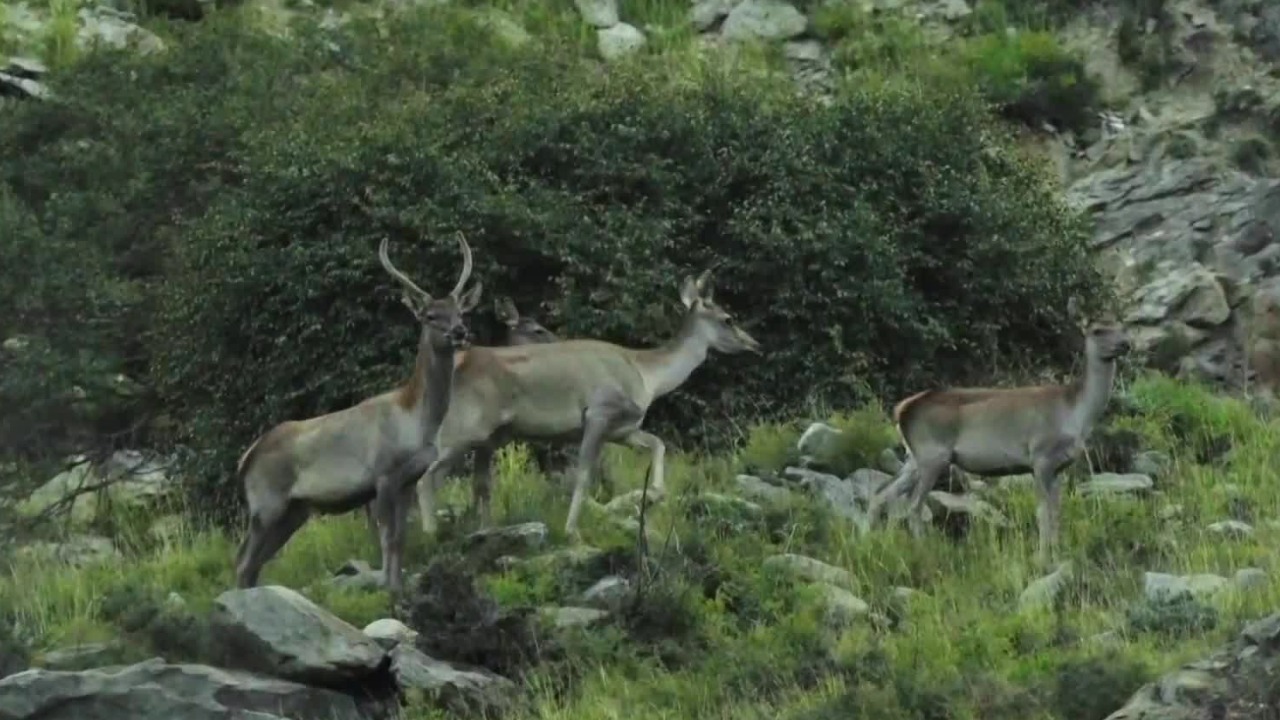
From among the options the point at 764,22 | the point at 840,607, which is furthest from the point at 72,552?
the point at 764,22

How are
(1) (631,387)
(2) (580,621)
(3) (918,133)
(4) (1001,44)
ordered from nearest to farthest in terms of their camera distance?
(2) (580,621) → (1) (631,387) → (3) (918,133) → (4) (1001,44)

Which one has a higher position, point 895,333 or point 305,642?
point 305,642

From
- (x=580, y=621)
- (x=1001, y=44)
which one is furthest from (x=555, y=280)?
(x=1001, y=44)

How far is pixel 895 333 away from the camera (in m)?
28.1

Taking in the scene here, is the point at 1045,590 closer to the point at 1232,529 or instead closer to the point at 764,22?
the point at 1232,529

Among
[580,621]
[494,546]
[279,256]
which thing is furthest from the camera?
[279,256]

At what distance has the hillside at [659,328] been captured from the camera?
17312 mm

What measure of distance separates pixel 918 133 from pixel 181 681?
49.7 ft

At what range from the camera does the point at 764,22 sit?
4356 centimetres

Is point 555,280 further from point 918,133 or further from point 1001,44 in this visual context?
point 1001,44

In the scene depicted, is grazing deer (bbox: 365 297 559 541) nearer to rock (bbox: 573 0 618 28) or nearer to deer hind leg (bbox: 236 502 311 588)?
deer hind leg (bbox: 236 502 311 588)

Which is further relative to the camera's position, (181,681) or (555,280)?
(555,280)

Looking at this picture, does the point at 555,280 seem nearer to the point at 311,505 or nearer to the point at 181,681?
the point at 311,505

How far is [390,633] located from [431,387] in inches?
83.1
